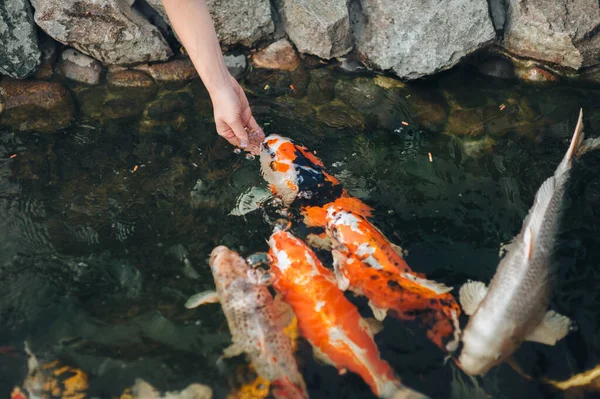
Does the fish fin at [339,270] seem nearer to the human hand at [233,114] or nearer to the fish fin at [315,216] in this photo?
the fish fin at [315,216]

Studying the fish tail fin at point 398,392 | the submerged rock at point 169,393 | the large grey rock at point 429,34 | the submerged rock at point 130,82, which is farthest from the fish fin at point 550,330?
the submerged rock at point 130,82

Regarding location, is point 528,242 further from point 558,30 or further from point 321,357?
point 558,30

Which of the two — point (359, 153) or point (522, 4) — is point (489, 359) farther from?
point (522, 4)

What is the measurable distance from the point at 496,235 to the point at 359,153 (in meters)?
1.66

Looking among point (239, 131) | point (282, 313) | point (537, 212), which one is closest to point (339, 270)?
point (282, 313)

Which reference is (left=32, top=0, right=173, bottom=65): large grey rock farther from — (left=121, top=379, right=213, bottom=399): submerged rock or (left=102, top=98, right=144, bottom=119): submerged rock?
(left=121, top=379, right=213, bottom=399): submerged rock

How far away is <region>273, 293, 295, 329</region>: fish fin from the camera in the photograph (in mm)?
4352

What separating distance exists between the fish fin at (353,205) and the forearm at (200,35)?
1515 millimetres

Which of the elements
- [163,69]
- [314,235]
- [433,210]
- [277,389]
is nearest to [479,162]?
[433,210]

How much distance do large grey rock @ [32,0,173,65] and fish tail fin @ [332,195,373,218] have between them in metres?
3.02

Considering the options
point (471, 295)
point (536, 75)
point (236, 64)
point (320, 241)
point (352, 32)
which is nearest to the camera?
point (471, 295)

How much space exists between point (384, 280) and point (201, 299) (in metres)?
1.55

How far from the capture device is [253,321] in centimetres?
432

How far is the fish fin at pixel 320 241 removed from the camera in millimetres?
4898
